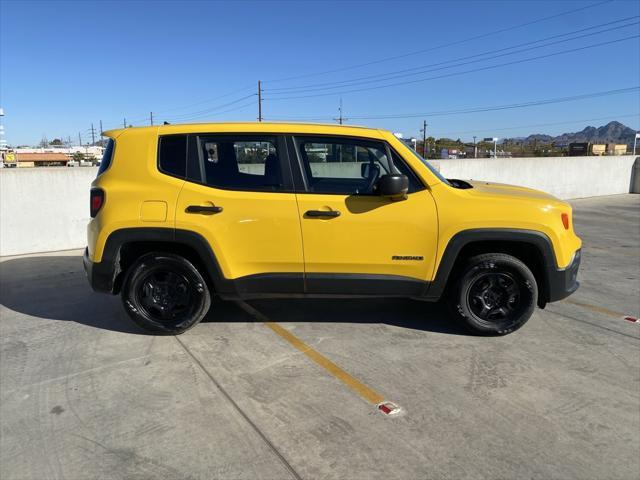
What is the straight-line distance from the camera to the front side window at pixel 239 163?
12.8 feet

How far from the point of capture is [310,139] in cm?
395

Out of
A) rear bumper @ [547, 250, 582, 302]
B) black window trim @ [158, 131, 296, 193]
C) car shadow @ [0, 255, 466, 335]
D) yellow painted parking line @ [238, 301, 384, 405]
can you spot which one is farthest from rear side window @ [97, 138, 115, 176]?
rear bumper @ [547, 250, 582, 302]

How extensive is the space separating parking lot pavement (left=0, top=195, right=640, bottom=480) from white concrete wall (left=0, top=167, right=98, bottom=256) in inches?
115

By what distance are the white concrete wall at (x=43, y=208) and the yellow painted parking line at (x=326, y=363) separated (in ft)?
15.7

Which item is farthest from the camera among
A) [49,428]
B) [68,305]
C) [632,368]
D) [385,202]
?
[68,305]

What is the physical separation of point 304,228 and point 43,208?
575cm

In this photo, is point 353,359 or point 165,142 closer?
point 353,359

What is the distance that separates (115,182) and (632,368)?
176 inches

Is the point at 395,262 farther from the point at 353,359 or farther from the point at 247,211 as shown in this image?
the point at 247,211

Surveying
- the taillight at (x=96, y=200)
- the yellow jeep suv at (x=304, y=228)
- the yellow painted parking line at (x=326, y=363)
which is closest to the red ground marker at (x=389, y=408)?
the yellow painted parking line at (x=326, y=363)

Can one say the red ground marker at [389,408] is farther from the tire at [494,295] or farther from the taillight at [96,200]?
the taillight at [96,200]

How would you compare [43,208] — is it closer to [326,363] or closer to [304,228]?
[304,228]

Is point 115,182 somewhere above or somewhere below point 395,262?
above

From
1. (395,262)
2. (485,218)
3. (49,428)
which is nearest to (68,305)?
(49,428)
